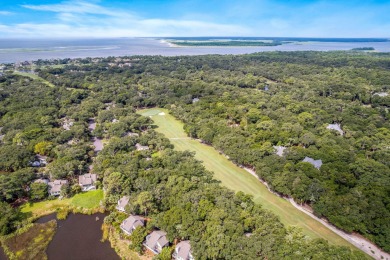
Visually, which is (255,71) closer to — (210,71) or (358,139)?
(210,71)

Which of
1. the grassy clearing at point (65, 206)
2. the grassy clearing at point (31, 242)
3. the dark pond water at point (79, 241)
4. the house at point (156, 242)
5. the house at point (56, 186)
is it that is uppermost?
the house at point (56, 186)

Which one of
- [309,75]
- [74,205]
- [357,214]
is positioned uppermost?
[309,75]

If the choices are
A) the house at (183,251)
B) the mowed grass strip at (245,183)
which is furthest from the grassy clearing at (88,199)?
the mowed grass strip at (245,183)

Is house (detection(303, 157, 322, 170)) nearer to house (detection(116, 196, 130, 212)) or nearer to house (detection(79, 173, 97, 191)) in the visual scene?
house (detection(116, 196, 130, 212))

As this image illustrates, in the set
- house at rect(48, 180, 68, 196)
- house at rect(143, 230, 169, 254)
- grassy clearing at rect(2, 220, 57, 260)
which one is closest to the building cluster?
house at rect(143, 230, 169, 254)

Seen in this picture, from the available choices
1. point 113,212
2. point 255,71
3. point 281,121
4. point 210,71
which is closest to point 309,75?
point 255,71

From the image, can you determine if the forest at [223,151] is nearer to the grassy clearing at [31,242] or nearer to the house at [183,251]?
the house at [183,251]
